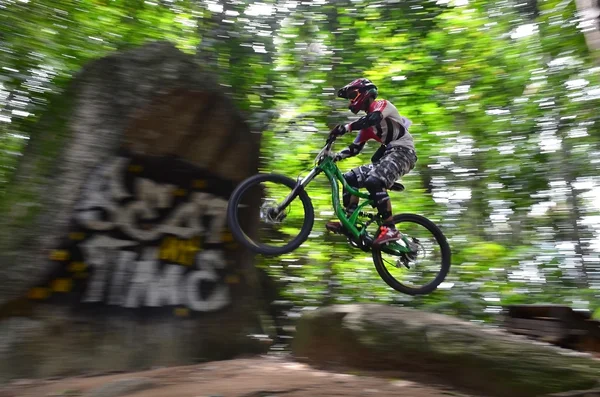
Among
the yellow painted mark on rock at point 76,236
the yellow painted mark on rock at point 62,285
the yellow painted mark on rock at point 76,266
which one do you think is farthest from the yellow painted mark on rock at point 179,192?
the yellow painted mark on rock at point 62,285

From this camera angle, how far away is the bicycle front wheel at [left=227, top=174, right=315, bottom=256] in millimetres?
4777

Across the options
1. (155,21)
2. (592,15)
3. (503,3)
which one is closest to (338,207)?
(592,15)

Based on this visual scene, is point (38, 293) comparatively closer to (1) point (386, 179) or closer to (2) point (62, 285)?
(2) point (62, 285)

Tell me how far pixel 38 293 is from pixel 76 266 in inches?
18.1

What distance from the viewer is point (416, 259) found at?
5.21 meters

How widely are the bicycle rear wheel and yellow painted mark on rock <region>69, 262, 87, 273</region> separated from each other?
127 inches

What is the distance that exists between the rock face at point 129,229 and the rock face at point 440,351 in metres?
1.10

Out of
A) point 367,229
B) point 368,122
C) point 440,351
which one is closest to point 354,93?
point 368,122

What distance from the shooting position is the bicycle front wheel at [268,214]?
4.78m

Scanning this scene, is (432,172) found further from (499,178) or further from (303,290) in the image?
(303,290)

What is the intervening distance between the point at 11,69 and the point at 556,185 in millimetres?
8872

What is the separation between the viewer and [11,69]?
635cm

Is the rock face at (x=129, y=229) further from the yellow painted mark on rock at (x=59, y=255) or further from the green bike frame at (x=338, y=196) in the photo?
the green bike frame at (x=338, y=196)

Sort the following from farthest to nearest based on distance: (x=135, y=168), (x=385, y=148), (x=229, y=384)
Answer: (x=135, y=168) → (x=385, y=148) → (x=229, y=384)
